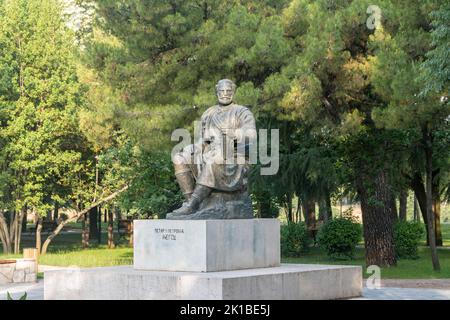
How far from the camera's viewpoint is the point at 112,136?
101 feet

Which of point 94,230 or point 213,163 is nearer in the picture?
point 213,163

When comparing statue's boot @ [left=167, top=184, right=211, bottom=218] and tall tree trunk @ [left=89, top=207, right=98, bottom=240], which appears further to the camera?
tall tree trunk @ [left=89, top=207, right=98, bottom=240]

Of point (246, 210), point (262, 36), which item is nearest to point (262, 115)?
point (262, 36)

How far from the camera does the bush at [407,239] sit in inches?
1020

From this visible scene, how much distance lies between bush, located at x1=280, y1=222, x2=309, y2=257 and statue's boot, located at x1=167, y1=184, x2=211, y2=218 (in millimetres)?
15406

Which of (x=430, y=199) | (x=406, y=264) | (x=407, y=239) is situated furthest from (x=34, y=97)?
(x=430, y=199)

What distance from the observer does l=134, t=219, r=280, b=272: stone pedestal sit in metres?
12.0

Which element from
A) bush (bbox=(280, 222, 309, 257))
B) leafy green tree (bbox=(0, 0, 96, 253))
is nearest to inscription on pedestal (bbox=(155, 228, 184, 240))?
bush (bbox=(280, 222, 309, 257))

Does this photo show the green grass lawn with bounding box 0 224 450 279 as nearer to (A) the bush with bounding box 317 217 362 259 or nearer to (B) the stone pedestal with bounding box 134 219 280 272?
(A) the bush with bounding box 317 217 362 259

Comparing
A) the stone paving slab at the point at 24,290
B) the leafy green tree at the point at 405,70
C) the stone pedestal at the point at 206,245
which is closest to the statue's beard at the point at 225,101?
the stone pedestal at the point at 206,245

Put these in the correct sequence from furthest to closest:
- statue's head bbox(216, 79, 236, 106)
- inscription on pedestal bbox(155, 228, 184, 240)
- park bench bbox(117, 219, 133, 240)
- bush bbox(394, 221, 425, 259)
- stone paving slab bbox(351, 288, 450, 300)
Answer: park bench bbox(117, 219, 133, 240) < bush bbox(394, 221, 425, 259) < stone paving slab bbox(351, 288, 450, 300) < statue's head bbox(216, 79, 236, 106) < inscription on pedestal bbox(155, 228, 184, 240)

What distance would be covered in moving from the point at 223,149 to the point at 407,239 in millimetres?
14425
